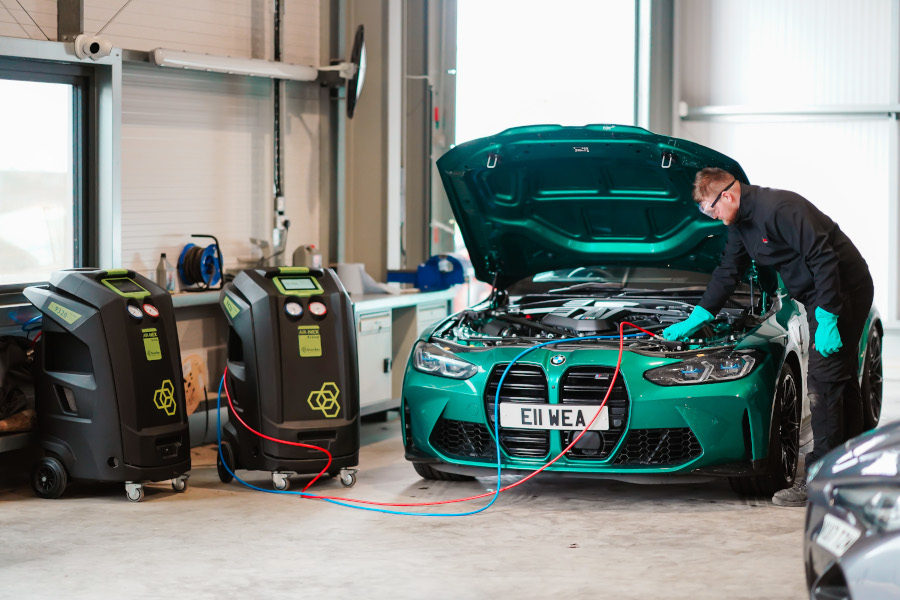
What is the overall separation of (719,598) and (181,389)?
267 centimetres

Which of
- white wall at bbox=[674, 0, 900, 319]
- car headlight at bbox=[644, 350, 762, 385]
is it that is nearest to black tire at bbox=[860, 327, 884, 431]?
car headlight at bbox=[644, 350, 762, 385]

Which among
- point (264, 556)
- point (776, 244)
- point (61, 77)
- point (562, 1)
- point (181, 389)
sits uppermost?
point (562, 1)

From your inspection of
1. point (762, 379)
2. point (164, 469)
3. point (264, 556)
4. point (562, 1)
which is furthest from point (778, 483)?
point (562, 1)

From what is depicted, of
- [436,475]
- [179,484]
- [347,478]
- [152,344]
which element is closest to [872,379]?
[436,475]

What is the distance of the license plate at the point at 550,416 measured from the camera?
4746 mm

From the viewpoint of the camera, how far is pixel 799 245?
4848 millimetres

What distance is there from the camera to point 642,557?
416 centimetres

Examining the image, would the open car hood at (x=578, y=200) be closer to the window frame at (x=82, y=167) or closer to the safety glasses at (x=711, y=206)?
the safety glasses at (x=711, y=206)

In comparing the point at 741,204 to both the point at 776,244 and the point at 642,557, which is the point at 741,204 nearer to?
the point at 776,244

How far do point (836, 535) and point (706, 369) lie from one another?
7.08 ft

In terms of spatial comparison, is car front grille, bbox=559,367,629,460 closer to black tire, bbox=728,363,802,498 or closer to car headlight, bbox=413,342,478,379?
car headlight, bbox=413,342,478,379

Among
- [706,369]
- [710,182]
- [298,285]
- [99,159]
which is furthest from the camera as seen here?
[99,159]

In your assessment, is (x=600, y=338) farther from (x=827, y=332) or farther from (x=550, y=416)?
Answer: (x=827, y=332)

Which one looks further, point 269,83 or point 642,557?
point 269,83
